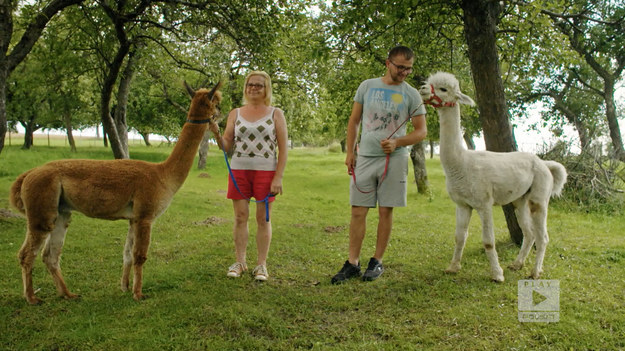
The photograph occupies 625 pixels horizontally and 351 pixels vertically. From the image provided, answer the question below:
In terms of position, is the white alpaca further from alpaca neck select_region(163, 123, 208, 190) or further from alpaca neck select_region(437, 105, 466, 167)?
alpaca neck select_region(163, 123, 208, 190)

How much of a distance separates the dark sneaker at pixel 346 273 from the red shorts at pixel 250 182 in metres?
1.10

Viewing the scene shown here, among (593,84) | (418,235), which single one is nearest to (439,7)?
(418,235)

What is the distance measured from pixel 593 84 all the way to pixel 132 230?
72.9ft

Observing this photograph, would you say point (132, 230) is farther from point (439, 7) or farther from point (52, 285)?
point (439, 7)

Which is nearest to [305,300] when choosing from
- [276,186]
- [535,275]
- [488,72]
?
[276,186]

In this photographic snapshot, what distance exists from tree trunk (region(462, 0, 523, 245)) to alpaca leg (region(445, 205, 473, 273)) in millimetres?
1658

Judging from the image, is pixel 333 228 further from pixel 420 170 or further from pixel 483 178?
pixel 420 170

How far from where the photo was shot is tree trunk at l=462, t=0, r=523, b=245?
5.70 metres

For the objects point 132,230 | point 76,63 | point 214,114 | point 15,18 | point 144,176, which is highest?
point 15,18

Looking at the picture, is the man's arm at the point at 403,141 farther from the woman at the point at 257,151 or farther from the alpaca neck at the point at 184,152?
the alpaca neck at the point at 184,152

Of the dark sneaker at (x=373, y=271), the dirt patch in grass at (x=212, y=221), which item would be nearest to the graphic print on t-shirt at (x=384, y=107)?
the dark sneaker at (x=373, y=271)

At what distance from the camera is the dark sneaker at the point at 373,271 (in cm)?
456

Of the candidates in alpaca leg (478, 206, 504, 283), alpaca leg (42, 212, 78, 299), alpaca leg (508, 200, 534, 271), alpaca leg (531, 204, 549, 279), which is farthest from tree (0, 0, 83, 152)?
alpaca leg (531, 204, 549, 279)

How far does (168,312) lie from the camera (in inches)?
143
